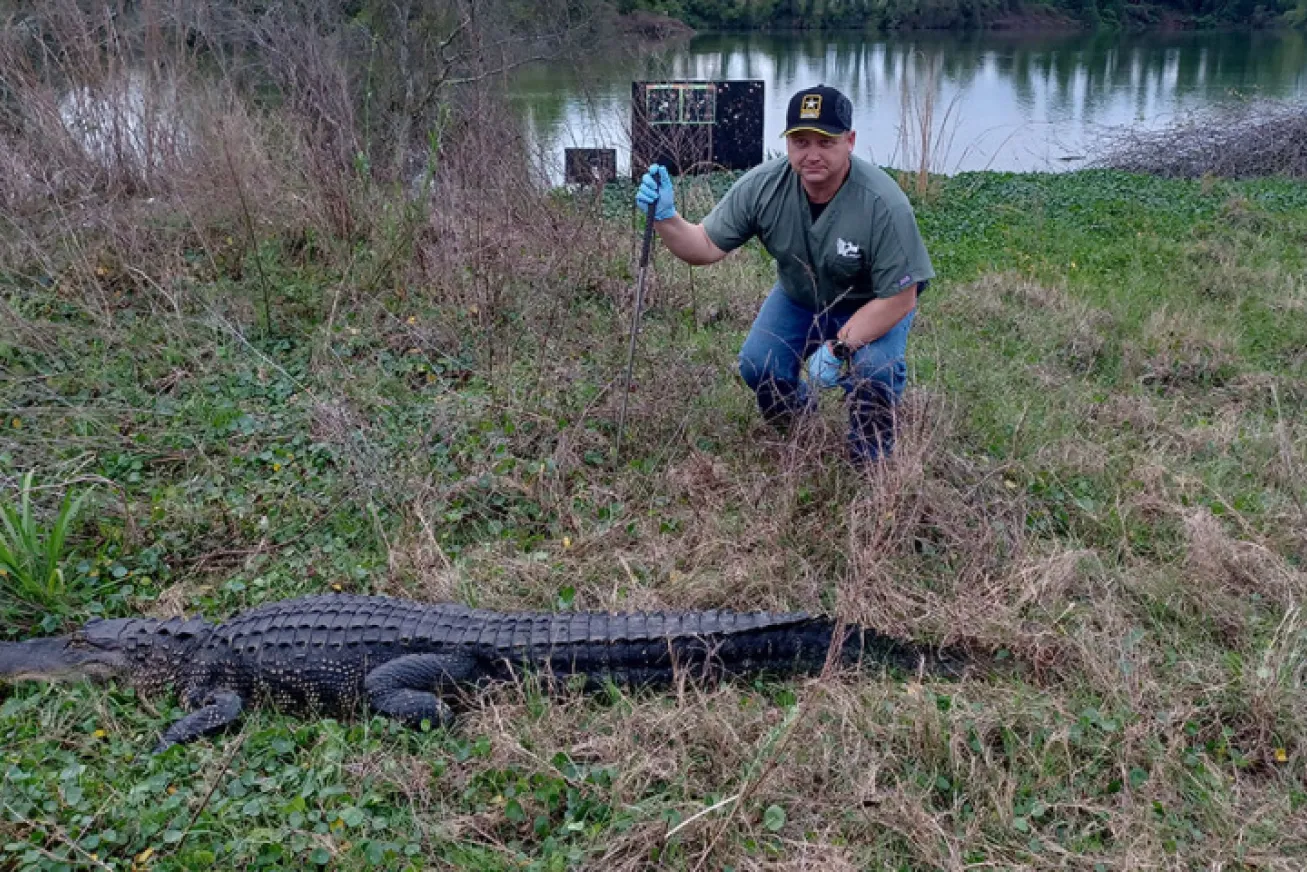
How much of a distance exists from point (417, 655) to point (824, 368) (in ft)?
6.47

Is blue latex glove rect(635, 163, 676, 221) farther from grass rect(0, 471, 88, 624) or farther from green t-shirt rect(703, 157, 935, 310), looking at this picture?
grass rect(0, 471, 88, 624)

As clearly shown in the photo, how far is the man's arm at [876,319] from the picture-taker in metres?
3.70

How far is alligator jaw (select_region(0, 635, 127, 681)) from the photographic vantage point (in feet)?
9.29

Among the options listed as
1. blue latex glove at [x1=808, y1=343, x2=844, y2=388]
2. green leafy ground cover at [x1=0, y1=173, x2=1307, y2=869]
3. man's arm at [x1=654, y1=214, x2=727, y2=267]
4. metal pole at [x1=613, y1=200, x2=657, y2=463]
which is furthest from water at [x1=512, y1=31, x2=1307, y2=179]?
blue latex glove at [x1=808, y1=343, x2=844, y2=388]

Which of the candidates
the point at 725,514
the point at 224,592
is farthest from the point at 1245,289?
the point at 224,592

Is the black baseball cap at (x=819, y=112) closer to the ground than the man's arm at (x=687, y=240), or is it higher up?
higher up

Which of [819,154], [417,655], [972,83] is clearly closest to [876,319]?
[819,154]

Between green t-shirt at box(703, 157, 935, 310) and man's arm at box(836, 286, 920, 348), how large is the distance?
0.04 metres

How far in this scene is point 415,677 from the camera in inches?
111

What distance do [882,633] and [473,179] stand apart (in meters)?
4.04

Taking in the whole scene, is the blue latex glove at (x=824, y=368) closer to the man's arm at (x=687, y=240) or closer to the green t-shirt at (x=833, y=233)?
the green t-shirt at (x=833, y=233)

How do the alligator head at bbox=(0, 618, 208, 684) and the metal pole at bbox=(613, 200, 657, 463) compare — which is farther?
the metal pole at bbox=(613, 200, 657, 463)

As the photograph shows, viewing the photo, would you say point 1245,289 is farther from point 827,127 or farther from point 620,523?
point 620,523

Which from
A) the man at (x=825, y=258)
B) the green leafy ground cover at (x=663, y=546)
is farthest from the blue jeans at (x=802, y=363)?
the green leafy ground cover at (x=663, y=546)
